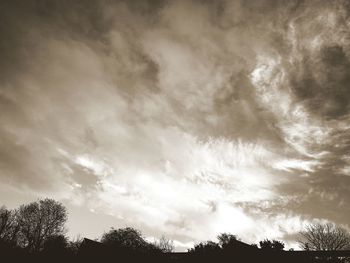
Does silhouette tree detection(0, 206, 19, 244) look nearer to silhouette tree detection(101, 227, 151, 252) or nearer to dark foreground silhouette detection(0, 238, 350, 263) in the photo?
silhouette tree detection(101, 227, 151, 252)

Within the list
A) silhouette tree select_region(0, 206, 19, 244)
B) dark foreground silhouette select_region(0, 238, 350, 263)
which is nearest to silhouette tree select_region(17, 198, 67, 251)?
silhouette tree select_region(0, 206, 19, 244)

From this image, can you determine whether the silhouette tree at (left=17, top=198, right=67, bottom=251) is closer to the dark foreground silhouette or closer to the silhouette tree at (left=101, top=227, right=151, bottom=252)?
the silhouette tree at (left=101, top=227, right=151, bottom=252)

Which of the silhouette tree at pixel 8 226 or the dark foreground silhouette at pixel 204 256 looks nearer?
the dark foreground silhouette at pixel 204 256

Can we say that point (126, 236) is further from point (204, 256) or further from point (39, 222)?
point (204, 256)

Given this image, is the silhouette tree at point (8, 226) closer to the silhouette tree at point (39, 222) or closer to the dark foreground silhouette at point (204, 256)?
the silhouette tree at point (39, 222)

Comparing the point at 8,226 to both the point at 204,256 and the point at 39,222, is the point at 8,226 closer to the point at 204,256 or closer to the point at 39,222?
the point at 39,222

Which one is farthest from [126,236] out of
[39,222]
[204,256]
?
[204,256]

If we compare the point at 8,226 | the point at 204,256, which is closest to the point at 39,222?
the point at 8,226

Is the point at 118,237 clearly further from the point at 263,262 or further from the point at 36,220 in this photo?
the point at 263,262

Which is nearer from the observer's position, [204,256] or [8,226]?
[204,256]

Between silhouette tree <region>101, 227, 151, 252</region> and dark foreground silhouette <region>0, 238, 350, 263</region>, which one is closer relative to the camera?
dark foreground silhouette <region>0, 238, 350, 263</region>

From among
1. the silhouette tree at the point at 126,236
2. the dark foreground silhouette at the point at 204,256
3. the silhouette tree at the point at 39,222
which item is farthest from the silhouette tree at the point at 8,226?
the dark foreground silhouette at the point at 204,256

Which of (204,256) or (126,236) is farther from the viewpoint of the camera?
(126,236)

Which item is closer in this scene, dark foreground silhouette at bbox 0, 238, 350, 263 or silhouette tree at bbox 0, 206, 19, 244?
dark foreground silhouette at bbox 0, 238, 350, 263
